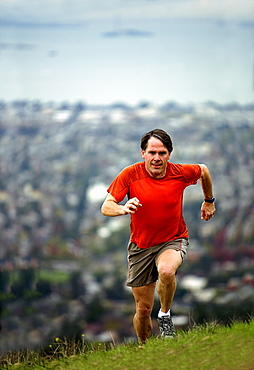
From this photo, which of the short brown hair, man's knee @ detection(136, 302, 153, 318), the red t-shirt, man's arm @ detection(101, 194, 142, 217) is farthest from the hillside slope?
the short brown hair

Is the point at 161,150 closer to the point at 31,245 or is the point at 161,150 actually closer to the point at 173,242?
the point at 173,242

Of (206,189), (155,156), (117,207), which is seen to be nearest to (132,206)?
(117,207)

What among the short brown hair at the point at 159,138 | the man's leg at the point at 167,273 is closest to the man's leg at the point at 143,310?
the man's leg at the point at 167,273

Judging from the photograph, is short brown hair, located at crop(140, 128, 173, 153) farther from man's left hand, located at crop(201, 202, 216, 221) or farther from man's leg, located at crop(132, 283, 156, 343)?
man's leg, located at crop(132, 283, 156, 343)

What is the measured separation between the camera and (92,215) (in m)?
109

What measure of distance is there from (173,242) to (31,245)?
10775 centimetres

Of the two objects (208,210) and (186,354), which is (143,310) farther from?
(208,210)

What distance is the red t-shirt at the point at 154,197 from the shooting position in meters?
5.95

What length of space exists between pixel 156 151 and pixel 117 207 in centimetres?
63

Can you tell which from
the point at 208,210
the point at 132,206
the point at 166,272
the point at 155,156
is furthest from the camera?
the point at 208,210

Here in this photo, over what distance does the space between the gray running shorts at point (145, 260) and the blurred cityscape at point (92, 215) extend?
57251mm

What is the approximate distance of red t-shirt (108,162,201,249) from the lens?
19.5 ft

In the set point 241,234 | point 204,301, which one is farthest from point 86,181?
point 204,301

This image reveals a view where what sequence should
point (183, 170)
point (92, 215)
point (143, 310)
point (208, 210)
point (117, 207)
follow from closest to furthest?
1. point (117, 207)
2. point (183, 170)
3. point (143, 310)
4. point (208, 210)
5. point (92, 215)
